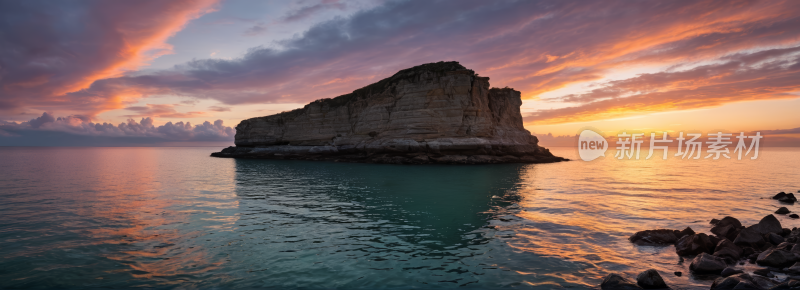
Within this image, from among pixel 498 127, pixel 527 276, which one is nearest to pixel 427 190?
pixel 527 276

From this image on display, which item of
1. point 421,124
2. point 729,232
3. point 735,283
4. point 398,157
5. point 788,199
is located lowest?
point 788,199

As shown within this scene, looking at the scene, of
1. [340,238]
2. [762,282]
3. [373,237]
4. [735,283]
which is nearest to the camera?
[762,282]

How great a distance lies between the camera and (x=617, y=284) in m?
6.75

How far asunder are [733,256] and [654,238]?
198 centimetres

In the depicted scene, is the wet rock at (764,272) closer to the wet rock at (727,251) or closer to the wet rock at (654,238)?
the wet rock at (727,251)

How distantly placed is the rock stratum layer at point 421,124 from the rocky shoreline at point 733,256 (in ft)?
123

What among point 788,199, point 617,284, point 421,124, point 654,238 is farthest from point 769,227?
point 421,124

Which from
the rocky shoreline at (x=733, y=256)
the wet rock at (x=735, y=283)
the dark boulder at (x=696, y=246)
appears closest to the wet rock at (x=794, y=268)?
the rocky shoreline at (x=733, y=256)

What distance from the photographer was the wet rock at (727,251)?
27.0 feet

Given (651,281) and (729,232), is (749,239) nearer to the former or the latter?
(729,232)

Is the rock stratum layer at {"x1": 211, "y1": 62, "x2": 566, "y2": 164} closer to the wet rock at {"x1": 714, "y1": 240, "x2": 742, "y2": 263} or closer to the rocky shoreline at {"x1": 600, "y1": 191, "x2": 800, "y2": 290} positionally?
the rocky shoreline at {"x1": 600, "y1": 191, "x2": 800, "y2": 290}

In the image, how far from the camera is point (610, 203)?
17.7m

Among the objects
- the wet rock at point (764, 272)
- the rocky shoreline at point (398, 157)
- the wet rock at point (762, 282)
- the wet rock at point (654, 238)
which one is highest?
the rocky shoreline at point (398, 157)

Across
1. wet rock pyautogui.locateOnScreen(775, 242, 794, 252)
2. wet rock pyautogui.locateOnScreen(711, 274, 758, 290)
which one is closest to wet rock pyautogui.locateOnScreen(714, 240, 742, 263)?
wet rock pyautogui.locateOnScreen(775, 242, 794, 252)
